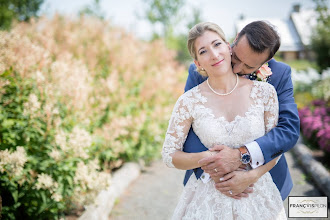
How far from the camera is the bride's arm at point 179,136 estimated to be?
218 cm

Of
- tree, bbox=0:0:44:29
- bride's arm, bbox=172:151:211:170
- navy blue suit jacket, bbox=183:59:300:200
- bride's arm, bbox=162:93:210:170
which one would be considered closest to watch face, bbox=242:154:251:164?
navy blue suit jacket, bbox=183:59:300:200

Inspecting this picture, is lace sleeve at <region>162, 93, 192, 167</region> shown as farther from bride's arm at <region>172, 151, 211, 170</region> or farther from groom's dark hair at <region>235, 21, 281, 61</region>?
groom's dark hair at <region>235, 21, 281, 61</region>

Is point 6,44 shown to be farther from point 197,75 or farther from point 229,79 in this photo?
point 229,79

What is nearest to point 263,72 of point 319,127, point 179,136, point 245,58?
point 245,58

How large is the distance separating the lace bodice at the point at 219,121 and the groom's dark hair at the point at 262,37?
0.92 feet

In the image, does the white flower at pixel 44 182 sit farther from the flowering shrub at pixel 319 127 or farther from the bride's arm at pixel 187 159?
the flowering shrub at pixel 319 127

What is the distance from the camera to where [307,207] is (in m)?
3.88

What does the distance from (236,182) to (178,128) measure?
1.89 feet

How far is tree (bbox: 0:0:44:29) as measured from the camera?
17.1 meters

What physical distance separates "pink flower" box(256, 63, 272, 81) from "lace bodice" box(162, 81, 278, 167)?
0.33ft

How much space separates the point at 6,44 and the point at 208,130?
3008mm

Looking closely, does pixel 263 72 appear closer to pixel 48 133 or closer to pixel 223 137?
pixel 223 137

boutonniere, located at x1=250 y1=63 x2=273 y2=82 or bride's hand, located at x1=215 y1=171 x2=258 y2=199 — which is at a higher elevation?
boutonniere, located at x1=250 y1=63 x2=273 y2=82

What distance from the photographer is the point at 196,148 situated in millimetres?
2238
